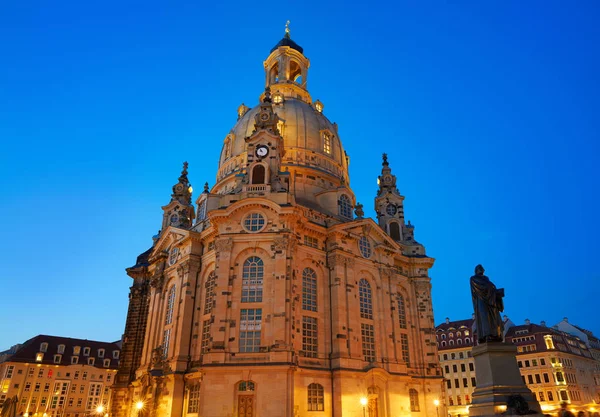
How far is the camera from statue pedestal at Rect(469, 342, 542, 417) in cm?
1527

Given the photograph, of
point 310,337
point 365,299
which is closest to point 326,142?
point 365,299

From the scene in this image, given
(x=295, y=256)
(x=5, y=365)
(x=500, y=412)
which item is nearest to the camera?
(x=500, y=412)

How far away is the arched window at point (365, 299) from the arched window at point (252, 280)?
11.3 metres

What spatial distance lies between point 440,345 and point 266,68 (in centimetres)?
5723

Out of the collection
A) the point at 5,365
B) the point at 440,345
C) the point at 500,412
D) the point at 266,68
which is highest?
the point at 266,68

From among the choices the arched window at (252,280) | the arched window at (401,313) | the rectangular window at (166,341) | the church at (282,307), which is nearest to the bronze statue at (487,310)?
the church at (282,307)

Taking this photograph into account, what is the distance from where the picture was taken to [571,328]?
9181 cm

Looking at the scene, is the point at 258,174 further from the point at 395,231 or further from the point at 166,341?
the point at 395,231

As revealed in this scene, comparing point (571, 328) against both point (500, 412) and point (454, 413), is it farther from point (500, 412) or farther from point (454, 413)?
point (500, 412)

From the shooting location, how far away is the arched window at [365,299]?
44.7m

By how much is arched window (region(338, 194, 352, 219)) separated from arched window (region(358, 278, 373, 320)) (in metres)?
8.39

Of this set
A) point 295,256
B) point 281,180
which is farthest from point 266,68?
point 295,256

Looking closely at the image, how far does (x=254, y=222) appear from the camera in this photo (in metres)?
41.1

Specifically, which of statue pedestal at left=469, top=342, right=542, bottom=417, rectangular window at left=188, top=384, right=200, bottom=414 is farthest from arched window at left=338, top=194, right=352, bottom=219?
statue pedestal at left=469, top=342, right=542, bottom=417
